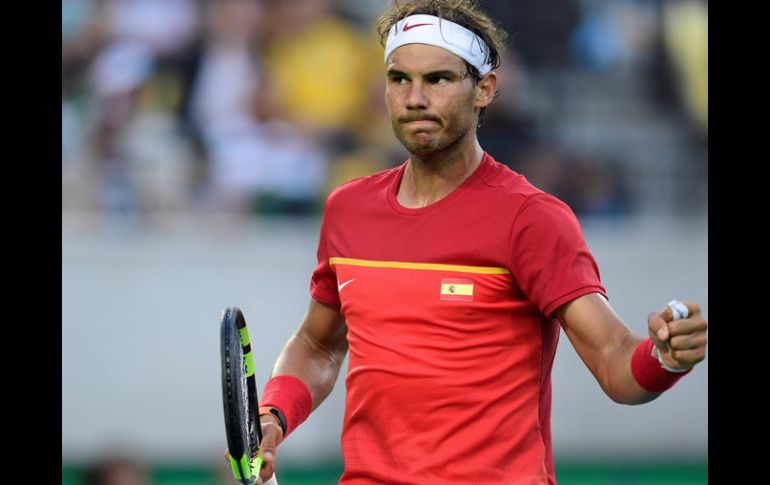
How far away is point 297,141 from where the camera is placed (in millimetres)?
10297

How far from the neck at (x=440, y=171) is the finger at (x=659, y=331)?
3.67ft

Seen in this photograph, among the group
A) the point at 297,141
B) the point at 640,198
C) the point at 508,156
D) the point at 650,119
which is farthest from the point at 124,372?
the point at 650,119

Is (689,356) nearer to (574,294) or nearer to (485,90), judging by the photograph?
(574,294)

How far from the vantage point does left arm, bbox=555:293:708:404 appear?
376cm

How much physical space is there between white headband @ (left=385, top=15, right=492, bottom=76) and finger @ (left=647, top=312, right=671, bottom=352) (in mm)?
1304

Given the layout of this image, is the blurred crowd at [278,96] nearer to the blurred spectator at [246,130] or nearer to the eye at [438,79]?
the blurred spectator at [246,130]

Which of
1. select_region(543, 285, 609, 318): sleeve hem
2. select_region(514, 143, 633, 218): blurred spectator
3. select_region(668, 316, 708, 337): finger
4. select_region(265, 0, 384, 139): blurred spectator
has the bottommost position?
select_region(668, 316, 708, 337): finger

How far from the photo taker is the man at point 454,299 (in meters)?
4.33

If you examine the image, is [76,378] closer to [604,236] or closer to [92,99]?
[92,99]

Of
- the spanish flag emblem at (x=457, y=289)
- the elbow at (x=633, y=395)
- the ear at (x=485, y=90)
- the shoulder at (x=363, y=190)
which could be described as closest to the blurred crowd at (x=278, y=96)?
the shoulder at (x=363, y=190)

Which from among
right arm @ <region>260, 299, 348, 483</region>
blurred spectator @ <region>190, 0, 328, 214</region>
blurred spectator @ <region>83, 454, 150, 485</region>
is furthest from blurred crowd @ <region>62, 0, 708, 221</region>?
right arm @ <region>260, 299, 348, 483</region>

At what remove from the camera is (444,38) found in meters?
4.61

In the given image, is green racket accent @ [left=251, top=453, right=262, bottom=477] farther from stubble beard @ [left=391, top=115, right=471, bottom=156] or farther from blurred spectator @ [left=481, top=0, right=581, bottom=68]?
blurred spectator @ [left=481, top=0, right=581, bottom=68]

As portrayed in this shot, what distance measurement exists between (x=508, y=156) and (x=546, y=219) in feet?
19.4
